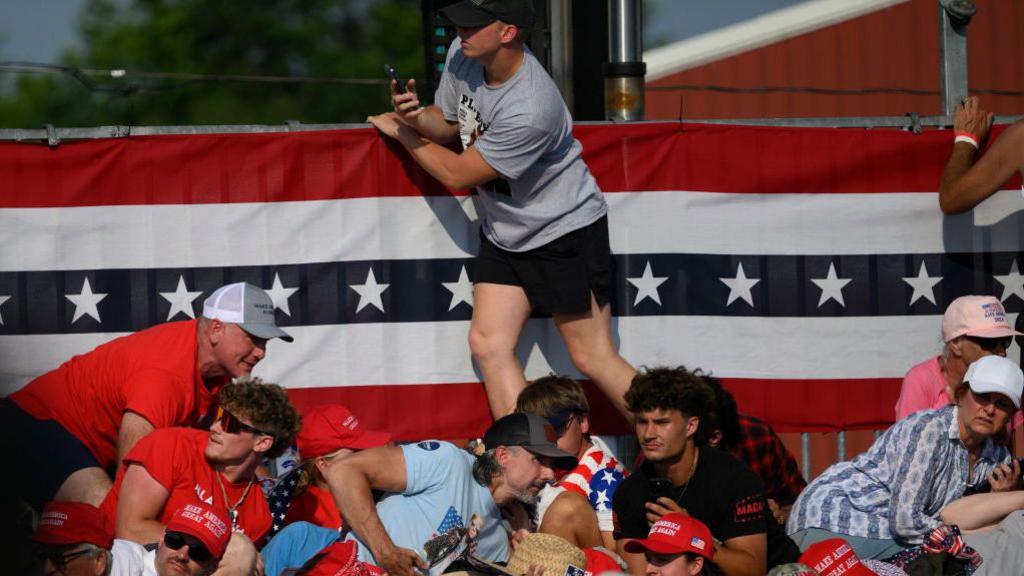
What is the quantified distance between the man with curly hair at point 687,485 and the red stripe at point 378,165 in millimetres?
1519

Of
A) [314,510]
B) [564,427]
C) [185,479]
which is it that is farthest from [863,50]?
[185,479]

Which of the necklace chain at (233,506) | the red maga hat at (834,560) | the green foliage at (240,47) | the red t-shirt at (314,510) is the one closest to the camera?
the necklace chain at (233,506)

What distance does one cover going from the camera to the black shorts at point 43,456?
19.0 feet

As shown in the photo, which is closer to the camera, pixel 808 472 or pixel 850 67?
pixel 808 472

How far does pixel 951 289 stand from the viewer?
7.57 metres

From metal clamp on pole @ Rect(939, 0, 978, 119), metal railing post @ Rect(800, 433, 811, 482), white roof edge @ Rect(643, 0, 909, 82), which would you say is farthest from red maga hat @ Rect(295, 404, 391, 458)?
white roof edge @ Rect(643, 0, 909, 82)

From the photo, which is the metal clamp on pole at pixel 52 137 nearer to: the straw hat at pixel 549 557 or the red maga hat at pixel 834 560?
the straw hat at pixel 549 557

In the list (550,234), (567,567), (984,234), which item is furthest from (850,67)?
(567,567)

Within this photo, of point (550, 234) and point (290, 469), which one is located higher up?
point (550, 234)

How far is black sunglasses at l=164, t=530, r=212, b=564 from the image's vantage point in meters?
4.99

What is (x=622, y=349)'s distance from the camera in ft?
23.6

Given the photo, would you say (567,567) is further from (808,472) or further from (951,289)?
(951,289)

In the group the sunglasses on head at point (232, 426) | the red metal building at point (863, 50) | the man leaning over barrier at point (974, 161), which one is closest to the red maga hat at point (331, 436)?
the sunglasses on head at point (232, 426)

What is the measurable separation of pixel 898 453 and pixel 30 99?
29.5 metres
